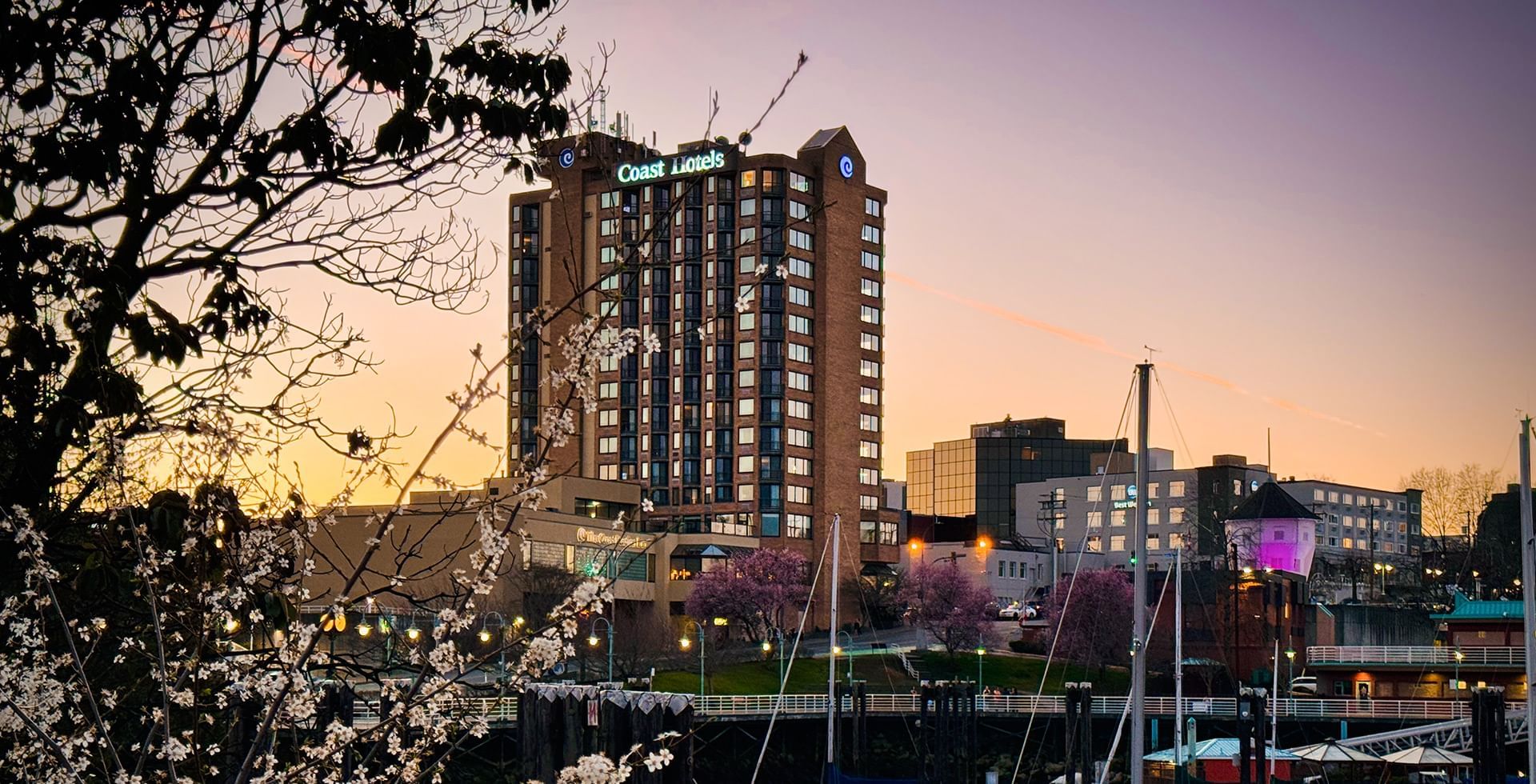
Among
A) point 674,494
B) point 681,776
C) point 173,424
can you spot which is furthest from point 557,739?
point 674,494

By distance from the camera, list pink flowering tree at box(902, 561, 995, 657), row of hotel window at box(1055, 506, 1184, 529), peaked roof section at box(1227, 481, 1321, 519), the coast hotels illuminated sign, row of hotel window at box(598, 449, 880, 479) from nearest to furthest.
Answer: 1. pink flowering tree at box(902, 561, 995, 657)
2. peaked roof section at box(1227, 481, 1321, 519)
3. row of hotel window at box(598, 449, 880, 479)
4. the coast hotels illuminated sign
5. row of hotel window at box(1055, 506, 1184, 529)

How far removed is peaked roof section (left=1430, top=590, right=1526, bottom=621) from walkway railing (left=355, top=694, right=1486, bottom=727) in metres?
10.9

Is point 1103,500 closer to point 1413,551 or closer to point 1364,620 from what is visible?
point 1413,551

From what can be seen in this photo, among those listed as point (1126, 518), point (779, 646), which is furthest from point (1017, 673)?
point (1126, 518)

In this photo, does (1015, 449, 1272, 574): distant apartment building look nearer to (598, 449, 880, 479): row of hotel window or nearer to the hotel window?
(598, 449, 880, 479): row of hotel window

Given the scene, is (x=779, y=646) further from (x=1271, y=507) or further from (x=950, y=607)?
(x=1271, y=507)

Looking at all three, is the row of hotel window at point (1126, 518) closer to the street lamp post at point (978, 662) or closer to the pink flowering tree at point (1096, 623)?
the pink flowering tree at point (1096, 623)

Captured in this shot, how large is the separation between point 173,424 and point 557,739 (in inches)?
1909

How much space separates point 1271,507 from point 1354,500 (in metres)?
56.2

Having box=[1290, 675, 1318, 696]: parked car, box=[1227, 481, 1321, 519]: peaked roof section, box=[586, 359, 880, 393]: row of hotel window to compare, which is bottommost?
Result: box=[1290, 675, 1318, 696]: parked car

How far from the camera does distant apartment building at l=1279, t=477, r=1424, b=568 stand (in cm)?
18262

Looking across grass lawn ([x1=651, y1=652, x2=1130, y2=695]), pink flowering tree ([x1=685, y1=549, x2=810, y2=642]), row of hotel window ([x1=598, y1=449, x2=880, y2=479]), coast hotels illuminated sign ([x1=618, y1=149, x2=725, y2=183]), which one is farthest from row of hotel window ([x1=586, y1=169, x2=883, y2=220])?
grass lawn ([x1=651, y1=652, x2=1130, y2=695])

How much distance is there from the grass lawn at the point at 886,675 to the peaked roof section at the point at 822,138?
49.2m

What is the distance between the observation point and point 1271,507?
13988 centimetres
